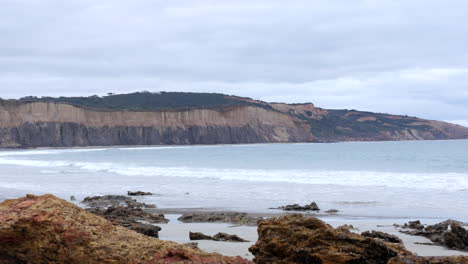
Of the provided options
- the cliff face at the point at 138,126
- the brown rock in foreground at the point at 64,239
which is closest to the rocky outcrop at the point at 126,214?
the brown rock in foreground at the point at 64,239

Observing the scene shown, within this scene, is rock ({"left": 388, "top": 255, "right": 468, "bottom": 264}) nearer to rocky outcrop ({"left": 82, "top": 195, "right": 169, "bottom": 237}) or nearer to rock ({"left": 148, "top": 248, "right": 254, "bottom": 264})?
rock ({"left": 148, "top": 248, "right": 254, "bottom": 264})

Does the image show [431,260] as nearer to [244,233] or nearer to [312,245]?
[312,245]

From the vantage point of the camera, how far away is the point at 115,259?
4910 mm

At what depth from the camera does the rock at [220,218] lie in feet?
41.4

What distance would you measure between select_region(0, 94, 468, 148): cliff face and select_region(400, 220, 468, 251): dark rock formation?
98946 millimetres

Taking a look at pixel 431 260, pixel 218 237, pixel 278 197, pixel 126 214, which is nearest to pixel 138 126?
pixel 278 197

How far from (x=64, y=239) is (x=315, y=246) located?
2324 mm

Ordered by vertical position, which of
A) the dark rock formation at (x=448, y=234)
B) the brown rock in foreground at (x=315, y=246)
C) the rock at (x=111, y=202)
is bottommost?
the rock at (x=111, y=202)

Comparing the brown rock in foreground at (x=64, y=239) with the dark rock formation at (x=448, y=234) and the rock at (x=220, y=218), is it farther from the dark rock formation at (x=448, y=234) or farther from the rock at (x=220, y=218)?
the rock at (x=220, y=218)

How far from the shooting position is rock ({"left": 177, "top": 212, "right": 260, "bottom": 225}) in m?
12.6

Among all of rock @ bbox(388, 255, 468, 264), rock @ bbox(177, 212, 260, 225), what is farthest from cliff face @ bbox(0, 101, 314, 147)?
rock @ bbox(388, 255, 468, 264)

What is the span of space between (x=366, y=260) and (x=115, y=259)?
2258 mm

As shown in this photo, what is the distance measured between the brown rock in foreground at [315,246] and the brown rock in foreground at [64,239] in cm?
113

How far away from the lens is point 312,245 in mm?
5402
